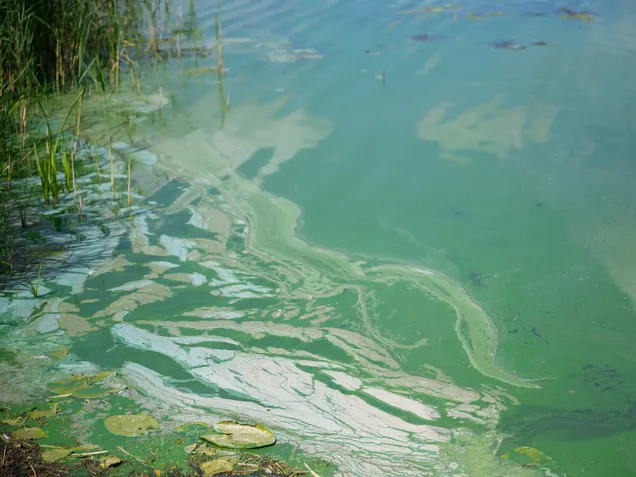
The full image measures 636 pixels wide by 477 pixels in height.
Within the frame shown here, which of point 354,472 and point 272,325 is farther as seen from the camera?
point 272,325

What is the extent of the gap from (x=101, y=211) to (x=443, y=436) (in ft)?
6.51

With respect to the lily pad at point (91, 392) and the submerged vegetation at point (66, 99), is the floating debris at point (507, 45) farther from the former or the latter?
the lily pad at point (91, 392)

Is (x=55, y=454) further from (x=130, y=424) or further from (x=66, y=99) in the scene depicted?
(x=66, y=99)

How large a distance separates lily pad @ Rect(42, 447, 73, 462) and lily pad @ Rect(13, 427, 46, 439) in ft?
0.27

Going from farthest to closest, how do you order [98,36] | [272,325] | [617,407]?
[98,36] < [272,325] < [617,407]

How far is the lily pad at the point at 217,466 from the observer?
191 centimetres

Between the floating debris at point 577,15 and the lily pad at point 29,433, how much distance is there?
5698 mm

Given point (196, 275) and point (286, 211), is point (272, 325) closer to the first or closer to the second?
point (196, 275)

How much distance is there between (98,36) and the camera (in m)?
4.99

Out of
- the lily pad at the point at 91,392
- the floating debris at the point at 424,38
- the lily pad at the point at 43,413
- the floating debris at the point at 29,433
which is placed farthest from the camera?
the floating debris at the point at 424,38

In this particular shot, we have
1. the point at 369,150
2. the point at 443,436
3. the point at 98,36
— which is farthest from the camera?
the point at 98,36

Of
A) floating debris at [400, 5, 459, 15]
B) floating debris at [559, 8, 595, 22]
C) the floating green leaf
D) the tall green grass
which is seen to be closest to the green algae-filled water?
the floating green leaf

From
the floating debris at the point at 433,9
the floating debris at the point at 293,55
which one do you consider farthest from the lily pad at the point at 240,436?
the floating debris at the point at 433,9

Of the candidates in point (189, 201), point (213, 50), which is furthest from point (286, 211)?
point (213, 50)
